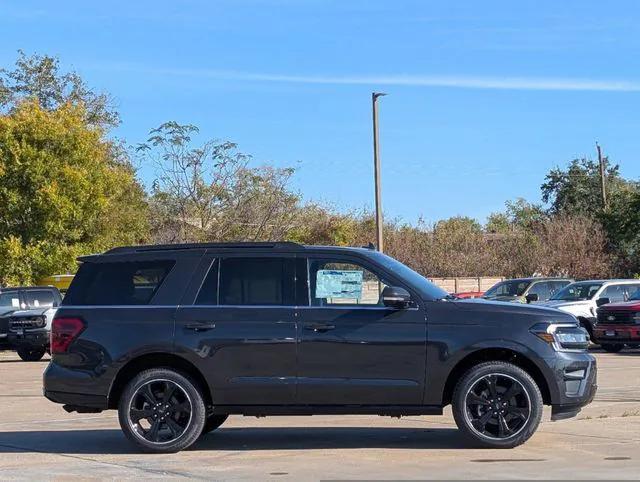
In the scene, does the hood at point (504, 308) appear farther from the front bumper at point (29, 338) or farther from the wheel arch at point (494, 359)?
the front bumper at point (29, 338)

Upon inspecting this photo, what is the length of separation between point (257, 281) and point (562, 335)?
2.92 meters

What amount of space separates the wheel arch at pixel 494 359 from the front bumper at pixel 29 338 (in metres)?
17.5

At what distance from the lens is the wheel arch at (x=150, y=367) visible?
34.4 ft

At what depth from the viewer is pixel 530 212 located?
87375 mm

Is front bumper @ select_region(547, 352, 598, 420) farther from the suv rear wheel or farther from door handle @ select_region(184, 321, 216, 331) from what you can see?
the suv rear wheel

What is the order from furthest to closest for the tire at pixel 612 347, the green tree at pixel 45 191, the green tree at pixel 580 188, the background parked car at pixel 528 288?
the green tree at pixel 580 188, the green tree at pixel 45 191, the background parked car at pixel 528 288, the tire at pixel 612 347

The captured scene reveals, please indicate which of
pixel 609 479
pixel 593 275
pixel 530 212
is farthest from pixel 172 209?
pixel 530 212

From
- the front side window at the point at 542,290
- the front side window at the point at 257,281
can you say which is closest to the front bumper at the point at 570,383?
the front side window at the point at 257,281

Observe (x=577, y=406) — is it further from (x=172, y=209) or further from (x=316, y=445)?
(x=172, y=209)

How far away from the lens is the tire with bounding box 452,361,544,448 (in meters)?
10.1

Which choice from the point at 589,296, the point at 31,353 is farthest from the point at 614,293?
the point at 31,353

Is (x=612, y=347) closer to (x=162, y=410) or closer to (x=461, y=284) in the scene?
(x=461, y=284)

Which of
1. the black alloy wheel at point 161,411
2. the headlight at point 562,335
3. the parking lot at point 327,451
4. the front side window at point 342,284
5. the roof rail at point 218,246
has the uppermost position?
the roof rail at point 218,246

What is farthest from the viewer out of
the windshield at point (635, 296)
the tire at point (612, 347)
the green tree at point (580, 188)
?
the green tree at point (580, 188)
